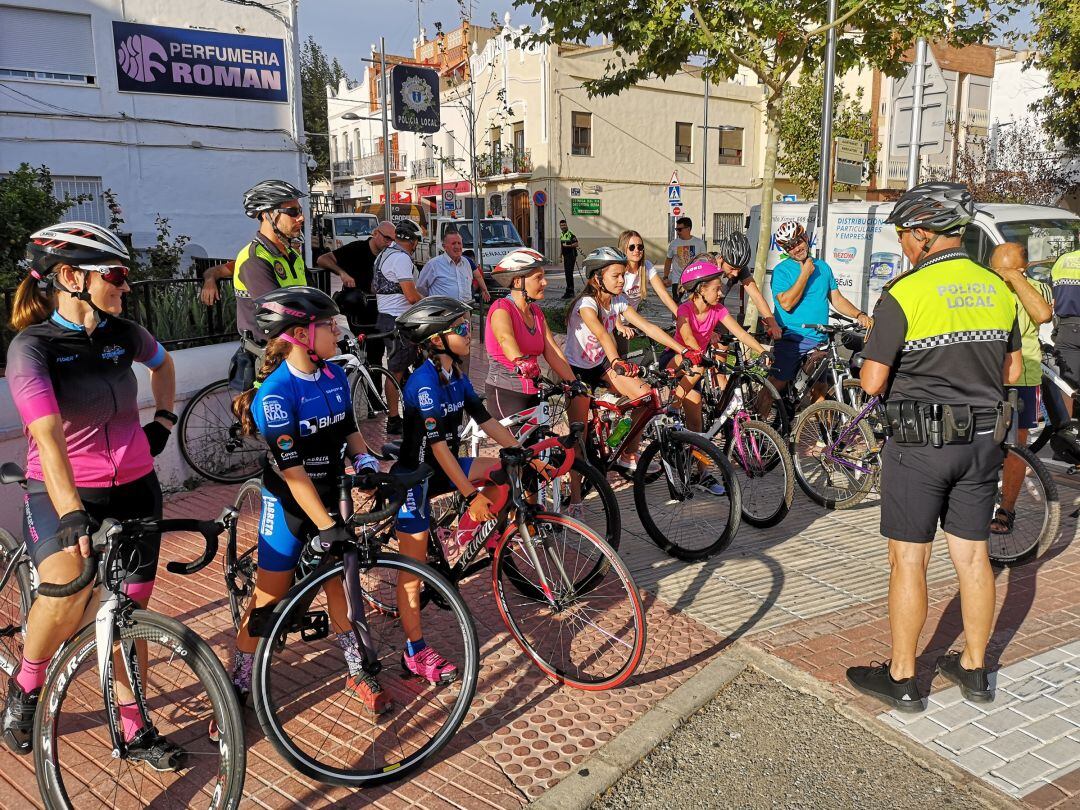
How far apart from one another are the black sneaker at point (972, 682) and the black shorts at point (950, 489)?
588mm

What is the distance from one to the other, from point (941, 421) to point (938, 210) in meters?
0.90

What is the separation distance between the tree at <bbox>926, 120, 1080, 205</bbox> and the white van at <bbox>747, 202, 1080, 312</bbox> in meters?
16.3

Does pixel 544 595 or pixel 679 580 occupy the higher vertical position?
pixel 544 595

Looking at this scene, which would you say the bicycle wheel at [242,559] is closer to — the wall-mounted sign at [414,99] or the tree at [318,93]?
the wall-mounted sign at [414,99]

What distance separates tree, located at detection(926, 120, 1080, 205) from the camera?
27297 mm

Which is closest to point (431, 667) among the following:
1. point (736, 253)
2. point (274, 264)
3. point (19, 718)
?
point (19, 718)

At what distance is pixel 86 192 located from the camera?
18547mm

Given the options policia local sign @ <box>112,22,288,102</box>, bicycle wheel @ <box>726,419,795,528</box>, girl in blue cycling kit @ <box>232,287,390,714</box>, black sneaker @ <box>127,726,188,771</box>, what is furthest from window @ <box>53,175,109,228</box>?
black sneaker @ <box>127,726,188,771</box>

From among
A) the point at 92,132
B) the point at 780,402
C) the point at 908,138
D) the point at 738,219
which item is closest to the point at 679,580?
the point at 780,402

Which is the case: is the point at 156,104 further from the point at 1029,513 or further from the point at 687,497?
the point at 1029,513

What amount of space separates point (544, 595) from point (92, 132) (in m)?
18.6

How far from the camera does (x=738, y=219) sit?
43.0m

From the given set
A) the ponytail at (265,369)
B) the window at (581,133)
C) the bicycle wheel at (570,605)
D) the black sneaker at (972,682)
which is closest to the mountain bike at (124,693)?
the ponytail at (265,369)

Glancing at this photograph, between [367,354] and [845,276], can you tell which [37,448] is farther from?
[845,276]
